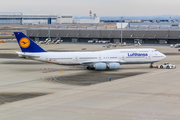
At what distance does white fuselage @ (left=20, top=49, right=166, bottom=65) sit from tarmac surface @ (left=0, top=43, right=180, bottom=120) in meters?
2.34

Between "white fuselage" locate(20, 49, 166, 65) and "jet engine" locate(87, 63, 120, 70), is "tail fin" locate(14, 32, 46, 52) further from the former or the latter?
"jet engine" locate(87, 63, 120, 70)

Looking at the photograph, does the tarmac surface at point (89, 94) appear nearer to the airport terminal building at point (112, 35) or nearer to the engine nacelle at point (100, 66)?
the engine nacelle at point (100, 66)

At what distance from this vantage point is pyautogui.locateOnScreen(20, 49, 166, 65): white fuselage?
221 feet

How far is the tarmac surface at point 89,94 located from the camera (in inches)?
1319

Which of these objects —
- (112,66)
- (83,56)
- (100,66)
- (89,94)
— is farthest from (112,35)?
(89,94)

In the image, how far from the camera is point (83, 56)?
224 ft

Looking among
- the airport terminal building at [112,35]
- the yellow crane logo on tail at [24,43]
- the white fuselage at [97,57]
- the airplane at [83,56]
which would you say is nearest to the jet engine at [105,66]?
the airplane at [83,56]

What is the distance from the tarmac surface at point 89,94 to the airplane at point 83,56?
198cm

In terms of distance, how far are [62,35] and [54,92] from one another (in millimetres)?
126061

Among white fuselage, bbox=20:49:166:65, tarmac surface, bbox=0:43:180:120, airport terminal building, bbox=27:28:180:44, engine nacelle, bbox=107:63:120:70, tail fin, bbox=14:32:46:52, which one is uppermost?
airport terminal building, bbox=27:28:180:44

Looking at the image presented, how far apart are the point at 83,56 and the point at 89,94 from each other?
82.5 ft

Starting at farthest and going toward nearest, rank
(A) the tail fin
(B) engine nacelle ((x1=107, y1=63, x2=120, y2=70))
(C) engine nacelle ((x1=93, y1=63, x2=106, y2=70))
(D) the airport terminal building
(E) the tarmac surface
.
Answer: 1. (D) the airport terminal building
2. (A) the tail fin
3. (B) engine nacelle ((x1=107, y1=63, x2=120, y2=70))
4. (C) engine nacelle ((x1=93, y1=63, x2=106, y2=70))
5. (E) the tarmac surface

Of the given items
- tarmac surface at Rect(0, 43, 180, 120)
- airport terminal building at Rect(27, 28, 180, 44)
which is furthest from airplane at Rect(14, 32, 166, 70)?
airport terminal building at Rect(27, 28, 180, 44)

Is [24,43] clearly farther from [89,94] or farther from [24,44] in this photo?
[89,94]
